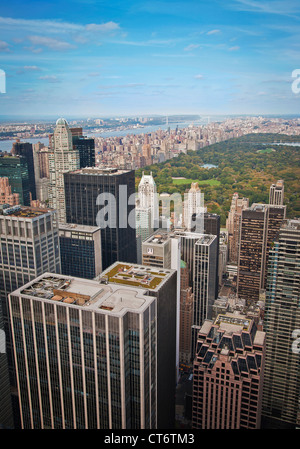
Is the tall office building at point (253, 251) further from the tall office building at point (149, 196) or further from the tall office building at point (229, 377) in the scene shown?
the tall office building at point (229, 377)

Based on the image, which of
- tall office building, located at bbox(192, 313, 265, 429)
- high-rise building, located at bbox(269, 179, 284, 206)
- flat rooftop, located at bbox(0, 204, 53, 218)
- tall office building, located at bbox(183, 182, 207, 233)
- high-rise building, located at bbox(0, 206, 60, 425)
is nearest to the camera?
tall office building, located at bbox(192, 313, 265, 429)

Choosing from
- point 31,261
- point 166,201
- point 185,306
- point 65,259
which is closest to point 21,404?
point 31,261

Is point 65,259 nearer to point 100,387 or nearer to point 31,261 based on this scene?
point 31,261

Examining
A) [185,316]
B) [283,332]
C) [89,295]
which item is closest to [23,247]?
[89,295]

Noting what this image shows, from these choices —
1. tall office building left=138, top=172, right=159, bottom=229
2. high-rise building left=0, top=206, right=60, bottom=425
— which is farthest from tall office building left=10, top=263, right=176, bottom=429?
tall office building left=138, top=172, right=159, bottom=229

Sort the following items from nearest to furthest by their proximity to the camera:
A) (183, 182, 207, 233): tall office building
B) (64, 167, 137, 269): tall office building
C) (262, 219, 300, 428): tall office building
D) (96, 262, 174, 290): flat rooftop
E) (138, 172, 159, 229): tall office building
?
(96, 262, 174, 290): flat rooftop → (262, 219, 300, 428): tall office building → (64, 167, 137, 269): tall office building → (183, 182, 207, 233): tall office building → (138, 172, 159, 229): tall office building

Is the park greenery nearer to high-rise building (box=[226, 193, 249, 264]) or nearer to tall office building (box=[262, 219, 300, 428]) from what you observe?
high-rise building (box=[226, 193, 249, 264])
